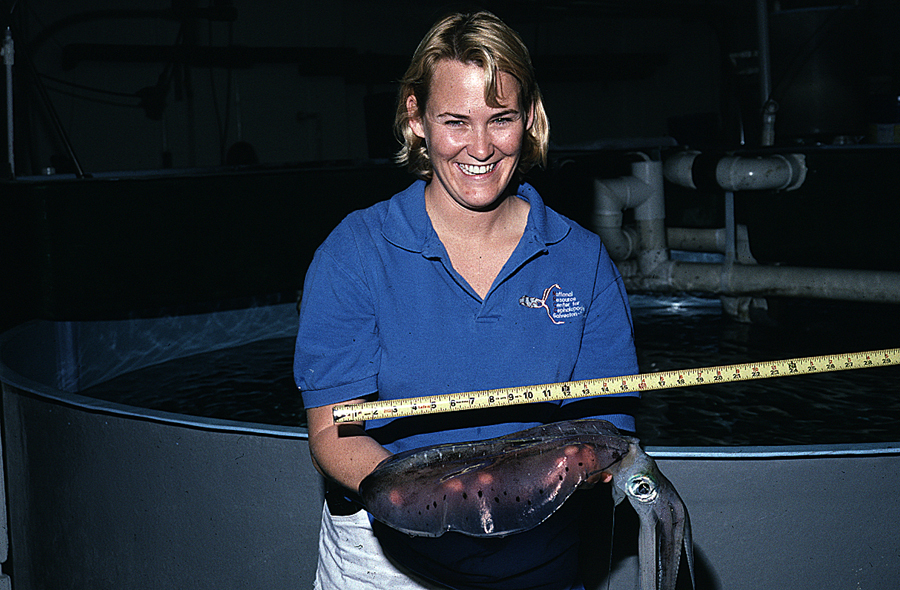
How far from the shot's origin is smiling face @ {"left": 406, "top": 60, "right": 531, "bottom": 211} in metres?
0.84

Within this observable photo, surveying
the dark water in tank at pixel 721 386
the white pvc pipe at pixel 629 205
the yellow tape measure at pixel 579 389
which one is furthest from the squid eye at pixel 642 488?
the white pvc pipe at pixel 629 205

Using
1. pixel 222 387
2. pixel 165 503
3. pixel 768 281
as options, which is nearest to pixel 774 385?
pixel 768 281

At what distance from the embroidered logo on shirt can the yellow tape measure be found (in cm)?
7

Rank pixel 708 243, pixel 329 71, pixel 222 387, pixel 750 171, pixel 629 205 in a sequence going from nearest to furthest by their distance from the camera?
pixel 222 387, pixel 750 171, pixel 629 205, pixel 708 243, pixel 329 71

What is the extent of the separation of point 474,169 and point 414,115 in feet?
0.37

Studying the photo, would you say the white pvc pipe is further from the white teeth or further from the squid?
the squid

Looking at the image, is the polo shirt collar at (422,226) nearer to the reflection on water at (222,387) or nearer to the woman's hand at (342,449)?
the woman's hand at (342,449)

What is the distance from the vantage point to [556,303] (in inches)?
35.1

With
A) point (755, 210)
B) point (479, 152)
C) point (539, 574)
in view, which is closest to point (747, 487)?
point (539, 574)

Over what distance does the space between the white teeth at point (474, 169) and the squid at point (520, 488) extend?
0.27 m

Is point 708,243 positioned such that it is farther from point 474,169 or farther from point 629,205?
point 474,169

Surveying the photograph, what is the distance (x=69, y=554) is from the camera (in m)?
1.56

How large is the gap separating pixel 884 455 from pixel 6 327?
2.11m

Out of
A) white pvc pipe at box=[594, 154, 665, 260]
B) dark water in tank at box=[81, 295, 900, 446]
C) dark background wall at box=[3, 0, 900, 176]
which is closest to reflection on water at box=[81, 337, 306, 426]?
dark water in tank at box=[81, 295, 900, 446]
